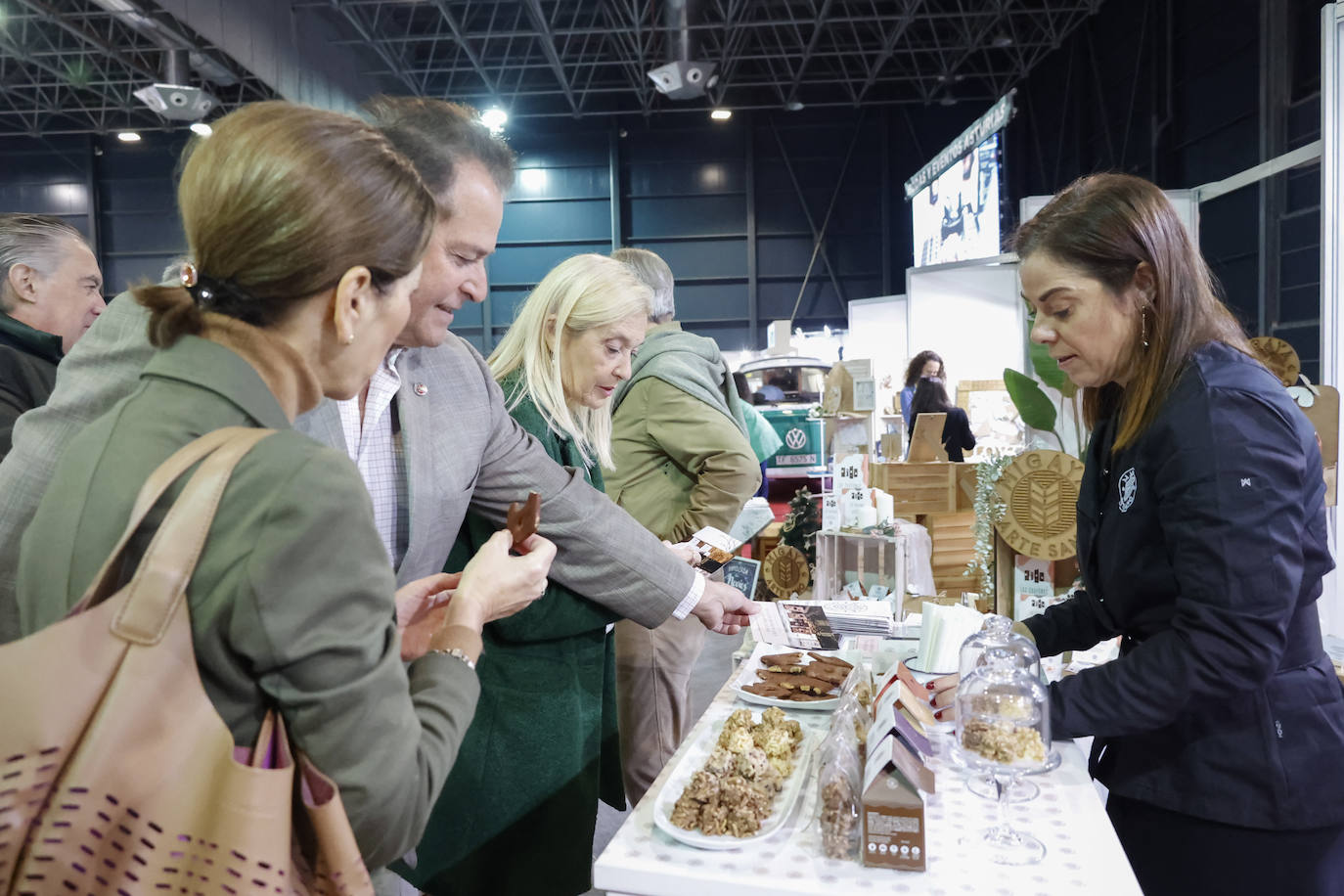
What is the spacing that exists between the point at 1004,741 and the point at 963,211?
927 centimetres

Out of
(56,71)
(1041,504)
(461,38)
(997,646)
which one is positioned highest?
(461,38)

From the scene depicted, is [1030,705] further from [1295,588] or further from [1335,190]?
[1335,190]

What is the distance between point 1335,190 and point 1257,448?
2.33 meters

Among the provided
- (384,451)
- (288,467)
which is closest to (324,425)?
(384,451)

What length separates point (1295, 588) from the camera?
47.3 inches

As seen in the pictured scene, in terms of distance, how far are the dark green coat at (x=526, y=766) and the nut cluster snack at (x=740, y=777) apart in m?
0.29

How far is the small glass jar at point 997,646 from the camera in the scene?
1.35 meters

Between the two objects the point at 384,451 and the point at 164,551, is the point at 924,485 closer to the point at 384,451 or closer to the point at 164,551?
the point at 384,451

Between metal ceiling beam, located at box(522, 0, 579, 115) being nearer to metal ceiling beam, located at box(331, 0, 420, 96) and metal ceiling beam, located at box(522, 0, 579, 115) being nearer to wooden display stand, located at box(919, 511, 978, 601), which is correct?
metal ceiling beam, located at box(331, 0, 420, 96)

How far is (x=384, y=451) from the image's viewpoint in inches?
55.7

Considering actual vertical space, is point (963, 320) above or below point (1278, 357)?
above

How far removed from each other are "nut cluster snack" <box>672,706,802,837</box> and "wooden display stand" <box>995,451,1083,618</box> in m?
1.09

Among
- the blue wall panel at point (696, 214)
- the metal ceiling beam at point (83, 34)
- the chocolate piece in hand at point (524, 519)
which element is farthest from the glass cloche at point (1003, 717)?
the blue wall panel at point (696, 214)

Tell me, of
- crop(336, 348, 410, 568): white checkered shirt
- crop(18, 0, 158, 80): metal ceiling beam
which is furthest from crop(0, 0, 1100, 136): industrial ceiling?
crop(336, 348, 410, 568): white checkered shirt
